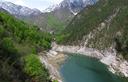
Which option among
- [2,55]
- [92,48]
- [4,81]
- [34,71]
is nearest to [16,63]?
[2,55]

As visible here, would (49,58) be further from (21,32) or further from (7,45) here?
(7,45)

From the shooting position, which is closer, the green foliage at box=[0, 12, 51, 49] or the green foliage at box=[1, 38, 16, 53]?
the green foliage at box=[1, 38, 16, 53]

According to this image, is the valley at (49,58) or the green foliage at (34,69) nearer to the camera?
the valley at (49,58)

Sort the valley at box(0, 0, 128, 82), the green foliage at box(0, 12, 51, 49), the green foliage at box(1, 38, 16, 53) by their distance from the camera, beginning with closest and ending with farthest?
the green foliage at box(1, 38, 16, 53)
the valley at box(0, 0, 128, 82)
the green foliage at box(0, 12, 51, 49)

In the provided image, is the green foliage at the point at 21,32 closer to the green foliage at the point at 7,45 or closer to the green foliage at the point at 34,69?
the green foliage at the point at 34,69

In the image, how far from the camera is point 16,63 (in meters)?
47.8

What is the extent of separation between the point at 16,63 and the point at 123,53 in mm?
93583

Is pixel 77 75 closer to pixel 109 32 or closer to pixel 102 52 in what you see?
pixel 102 52

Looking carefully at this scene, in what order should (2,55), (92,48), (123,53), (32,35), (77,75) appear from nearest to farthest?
1. (2,55)
2. (77,75)
3. (32,35)
4. (123,53)
5. (92,48)

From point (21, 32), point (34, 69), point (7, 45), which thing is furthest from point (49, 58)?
point (7, 45)

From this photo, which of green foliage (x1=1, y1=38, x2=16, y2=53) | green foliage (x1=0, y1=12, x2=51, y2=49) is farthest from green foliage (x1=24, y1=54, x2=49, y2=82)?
green foliage (x1=0, y1=12, x2=51, y2=49)

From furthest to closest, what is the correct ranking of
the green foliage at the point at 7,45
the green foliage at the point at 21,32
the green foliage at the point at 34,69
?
the green foliage at the point at 21,32
the green foliage at the point at 34,69
the green foliage at the point at 7,45

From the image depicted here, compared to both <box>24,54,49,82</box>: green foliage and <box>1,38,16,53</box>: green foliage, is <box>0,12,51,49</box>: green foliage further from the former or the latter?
<box>1,38,16,53</box>: green foliage

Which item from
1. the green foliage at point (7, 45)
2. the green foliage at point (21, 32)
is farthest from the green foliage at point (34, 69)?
the green foliage at point (21, 32)
